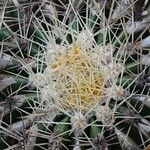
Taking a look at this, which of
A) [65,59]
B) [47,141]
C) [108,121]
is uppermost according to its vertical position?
[65,59]

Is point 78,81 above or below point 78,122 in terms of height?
above

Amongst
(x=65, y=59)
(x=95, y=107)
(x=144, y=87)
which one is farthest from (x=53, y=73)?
(x=144, y=87)

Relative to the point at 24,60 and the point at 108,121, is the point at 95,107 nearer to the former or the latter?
the point at 108,121

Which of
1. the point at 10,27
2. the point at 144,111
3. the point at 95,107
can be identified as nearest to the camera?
the point at 95,107

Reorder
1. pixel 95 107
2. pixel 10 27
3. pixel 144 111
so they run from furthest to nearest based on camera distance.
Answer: pixel 10 27 < pixel 144 111 < pixel 95 107

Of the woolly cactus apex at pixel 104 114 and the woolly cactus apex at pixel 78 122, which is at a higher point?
the woolly cactus apex at pixel 104 114

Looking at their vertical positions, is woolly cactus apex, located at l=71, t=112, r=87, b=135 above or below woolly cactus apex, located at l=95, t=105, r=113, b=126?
below

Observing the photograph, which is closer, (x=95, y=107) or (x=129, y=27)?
(x=95, y=107)

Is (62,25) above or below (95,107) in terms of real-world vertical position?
above
